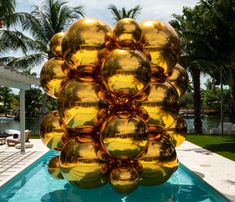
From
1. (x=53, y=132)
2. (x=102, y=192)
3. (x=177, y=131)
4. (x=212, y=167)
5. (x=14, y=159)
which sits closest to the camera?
(x=53, y=132)

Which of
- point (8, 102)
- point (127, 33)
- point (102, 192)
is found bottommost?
point (102, 192)

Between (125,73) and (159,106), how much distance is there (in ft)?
3.24

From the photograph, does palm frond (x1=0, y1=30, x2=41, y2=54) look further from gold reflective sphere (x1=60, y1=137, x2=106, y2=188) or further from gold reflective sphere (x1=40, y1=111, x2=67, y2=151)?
gold reflective sphere (x1=60, y1=137, x2=106, y2=188)

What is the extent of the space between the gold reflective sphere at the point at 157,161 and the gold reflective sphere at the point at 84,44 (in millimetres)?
1643

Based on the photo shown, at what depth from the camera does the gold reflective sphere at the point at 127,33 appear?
6062mm

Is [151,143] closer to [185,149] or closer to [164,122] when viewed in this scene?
[164,122]

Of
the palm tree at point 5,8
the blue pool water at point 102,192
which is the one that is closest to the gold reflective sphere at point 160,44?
the blue pool water at point 102,192

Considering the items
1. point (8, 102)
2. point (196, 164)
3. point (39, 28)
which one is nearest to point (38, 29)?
point (39, 28)

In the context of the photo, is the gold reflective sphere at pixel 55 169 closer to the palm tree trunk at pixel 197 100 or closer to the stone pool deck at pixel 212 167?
the stone pool deck at pixel 212 167

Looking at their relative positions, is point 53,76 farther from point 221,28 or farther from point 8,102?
point 8,102

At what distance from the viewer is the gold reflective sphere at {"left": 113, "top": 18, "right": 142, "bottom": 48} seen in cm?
606

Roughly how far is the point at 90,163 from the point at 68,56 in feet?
5.51

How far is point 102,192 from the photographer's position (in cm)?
782

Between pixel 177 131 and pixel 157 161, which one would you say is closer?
pixel 157 161
